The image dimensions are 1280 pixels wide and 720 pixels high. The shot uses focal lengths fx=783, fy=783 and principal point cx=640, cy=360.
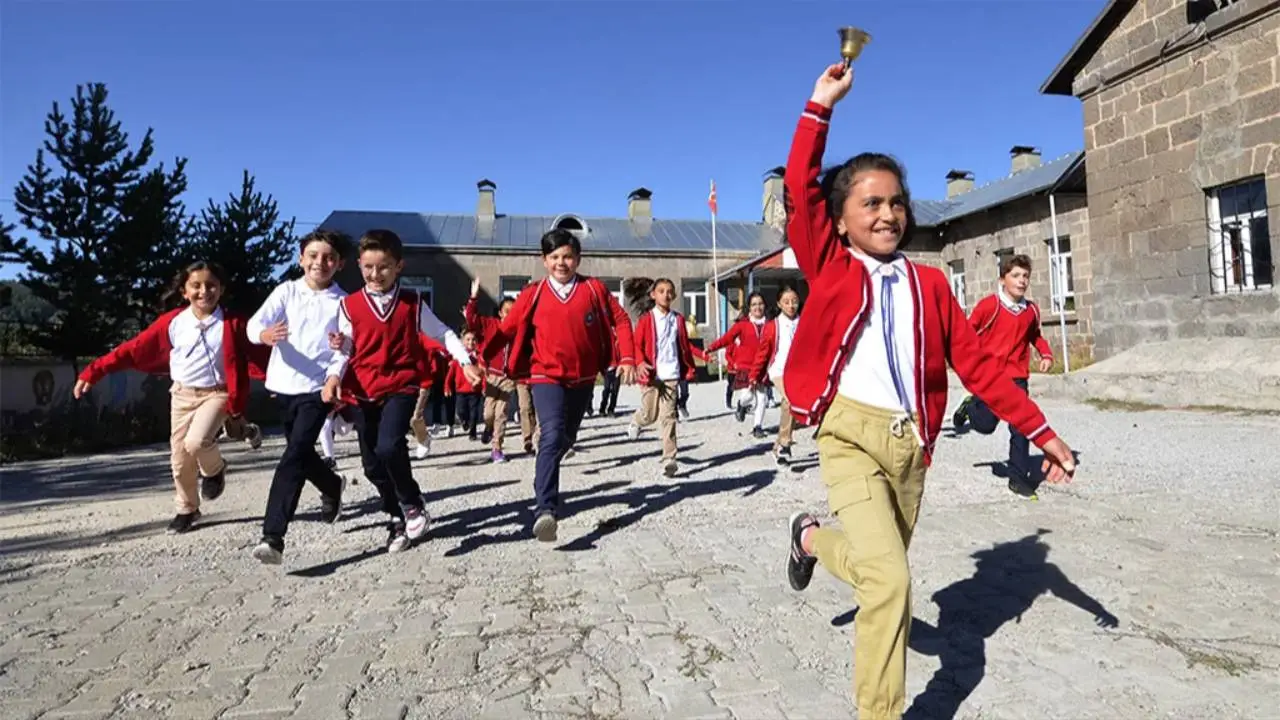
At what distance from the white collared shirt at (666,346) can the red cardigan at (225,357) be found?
3.89 meters

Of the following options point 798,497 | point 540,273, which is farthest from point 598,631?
point 540,273

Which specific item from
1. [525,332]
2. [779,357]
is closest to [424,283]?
[779,357]

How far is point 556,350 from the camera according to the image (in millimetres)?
4973

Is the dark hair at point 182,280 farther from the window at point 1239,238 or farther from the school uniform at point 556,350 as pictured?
the window at point 1239,238

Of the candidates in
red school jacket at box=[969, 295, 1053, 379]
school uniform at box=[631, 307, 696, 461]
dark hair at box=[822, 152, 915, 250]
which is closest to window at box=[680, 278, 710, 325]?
school uniform at box=[631, 307, 696, 461]

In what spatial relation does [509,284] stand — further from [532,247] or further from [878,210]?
[878,210]

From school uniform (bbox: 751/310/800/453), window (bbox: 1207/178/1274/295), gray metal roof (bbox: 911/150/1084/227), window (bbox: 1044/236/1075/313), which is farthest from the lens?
gray metal roof (bbox: 911/150/1084/227)

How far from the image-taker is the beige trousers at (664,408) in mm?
7410

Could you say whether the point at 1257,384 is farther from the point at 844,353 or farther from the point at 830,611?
the point at 844,353

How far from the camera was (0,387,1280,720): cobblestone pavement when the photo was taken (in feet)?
8.41

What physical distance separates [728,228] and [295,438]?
106ft

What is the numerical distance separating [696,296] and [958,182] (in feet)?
42.3

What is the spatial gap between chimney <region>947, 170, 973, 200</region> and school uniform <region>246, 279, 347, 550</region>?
111 feet

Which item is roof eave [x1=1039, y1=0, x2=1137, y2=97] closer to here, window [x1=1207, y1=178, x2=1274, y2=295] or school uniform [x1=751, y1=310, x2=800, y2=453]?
window [x1=1207, y1=178, x2=1274, y2=295]
